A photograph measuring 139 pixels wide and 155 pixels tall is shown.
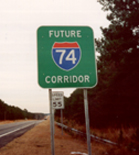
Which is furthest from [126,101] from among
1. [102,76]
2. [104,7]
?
[102,76]

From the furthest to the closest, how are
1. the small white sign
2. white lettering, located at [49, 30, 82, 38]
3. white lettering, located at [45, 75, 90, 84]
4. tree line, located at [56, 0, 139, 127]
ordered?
1. tree line, located at [56, 0, 139, 127]
2. the small white sign
3. white lettering, located at [49, 30, 82, 38]
4. white lettering, located at [45, 75, 90, 84]

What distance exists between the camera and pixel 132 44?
1573 cm

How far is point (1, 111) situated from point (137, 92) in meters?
101

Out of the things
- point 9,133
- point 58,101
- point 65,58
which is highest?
point 65,58

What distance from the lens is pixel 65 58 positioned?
3057mm

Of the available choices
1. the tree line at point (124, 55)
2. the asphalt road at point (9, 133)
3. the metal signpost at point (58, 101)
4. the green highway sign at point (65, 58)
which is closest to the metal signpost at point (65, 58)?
the green highway sign at point (65, 58)

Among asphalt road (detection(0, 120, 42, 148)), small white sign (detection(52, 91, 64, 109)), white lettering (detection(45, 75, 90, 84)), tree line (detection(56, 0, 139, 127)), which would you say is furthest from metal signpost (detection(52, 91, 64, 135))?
white lettering (detection(45, 75, 90, 84))

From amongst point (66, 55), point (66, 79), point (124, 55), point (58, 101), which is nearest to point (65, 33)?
point (66, 55)

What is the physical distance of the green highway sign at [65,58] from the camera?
9.97 ft

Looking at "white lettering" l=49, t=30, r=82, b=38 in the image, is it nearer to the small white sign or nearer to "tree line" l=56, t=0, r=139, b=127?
the small white sign

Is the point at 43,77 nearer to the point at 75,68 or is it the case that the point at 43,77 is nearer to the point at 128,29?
the point at 75,68

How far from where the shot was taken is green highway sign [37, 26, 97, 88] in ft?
9.97

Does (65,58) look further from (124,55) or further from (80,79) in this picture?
(124,55)

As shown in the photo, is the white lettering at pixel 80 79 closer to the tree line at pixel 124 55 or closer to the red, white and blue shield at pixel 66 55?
the red, white and blue shield at pixel 66 55
